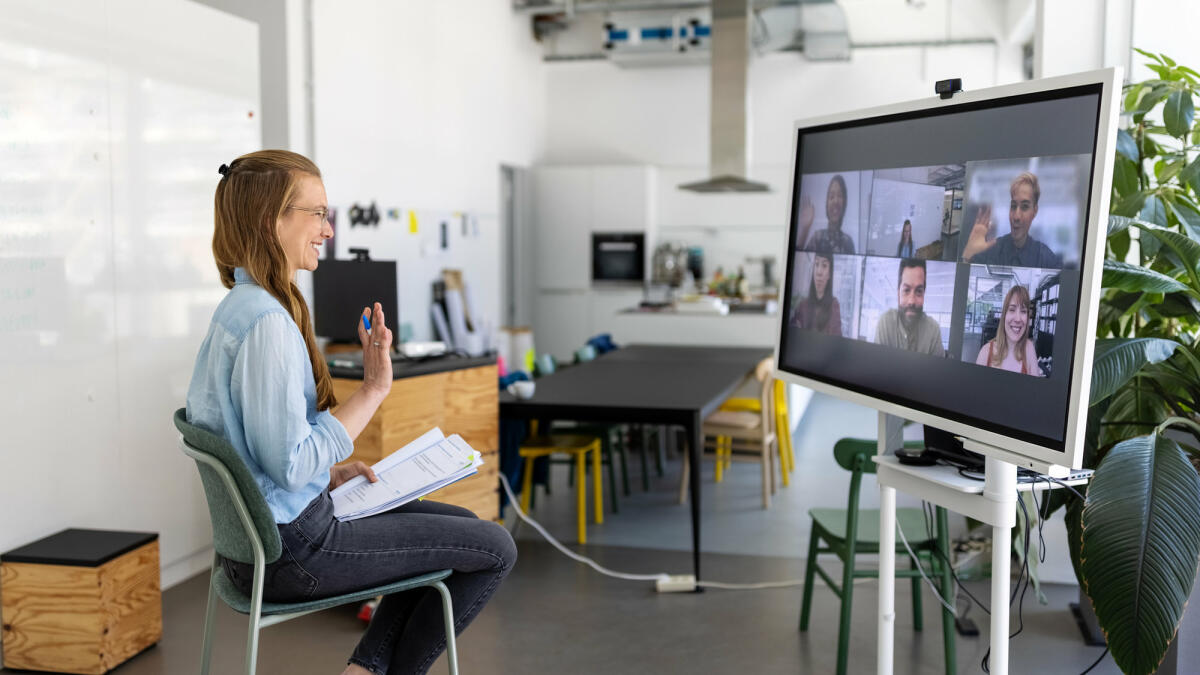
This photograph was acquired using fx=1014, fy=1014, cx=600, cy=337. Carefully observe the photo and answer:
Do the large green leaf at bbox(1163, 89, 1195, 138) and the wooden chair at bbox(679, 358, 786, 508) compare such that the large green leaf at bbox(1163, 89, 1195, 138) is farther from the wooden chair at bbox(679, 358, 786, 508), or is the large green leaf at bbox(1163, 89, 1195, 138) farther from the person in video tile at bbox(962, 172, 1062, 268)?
the wooden chair at bbox(679, 358, 786, 508)

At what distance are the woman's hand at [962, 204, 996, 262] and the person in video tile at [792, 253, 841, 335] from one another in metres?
0.52

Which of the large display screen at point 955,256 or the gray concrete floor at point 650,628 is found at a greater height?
the large display screen at point 955,256

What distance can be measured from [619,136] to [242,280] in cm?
836

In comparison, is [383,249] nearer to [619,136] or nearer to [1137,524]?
[619,136]

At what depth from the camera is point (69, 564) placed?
119 inches

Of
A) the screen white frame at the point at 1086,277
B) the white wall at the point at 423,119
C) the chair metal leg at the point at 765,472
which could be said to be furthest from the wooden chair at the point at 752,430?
the screen white frame at the point at 1086,277

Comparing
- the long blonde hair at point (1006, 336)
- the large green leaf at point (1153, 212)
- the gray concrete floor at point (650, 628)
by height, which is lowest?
the gray concrete floor at point (650, 628)

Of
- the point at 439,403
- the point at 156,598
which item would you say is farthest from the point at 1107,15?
the point at 156,598

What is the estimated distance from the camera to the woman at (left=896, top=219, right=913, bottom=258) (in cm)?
224

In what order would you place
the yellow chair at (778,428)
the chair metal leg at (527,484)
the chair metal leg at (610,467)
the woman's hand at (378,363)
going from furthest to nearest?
the yellow chair at (778,428)
the chair metal leg at (610,467)
the chair metal leg at (527,484)
the woman's hand at (378,363)

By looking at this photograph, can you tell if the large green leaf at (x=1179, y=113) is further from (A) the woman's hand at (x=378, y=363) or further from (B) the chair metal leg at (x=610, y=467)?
(B) the chair metal leg at (x=610, y=467)

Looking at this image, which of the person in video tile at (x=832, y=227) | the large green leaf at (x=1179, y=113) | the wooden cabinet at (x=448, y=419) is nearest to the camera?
the person in video tile at (x=832, y=227)

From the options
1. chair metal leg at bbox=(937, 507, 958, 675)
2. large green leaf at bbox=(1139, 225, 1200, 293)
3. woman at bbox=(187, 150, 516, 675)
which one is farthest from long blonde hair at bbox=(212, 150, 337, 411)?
large green leaf at bbox=(1139, 225, 1200, 293)

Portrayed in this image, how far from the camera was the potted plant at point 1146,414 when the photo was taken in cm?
189
